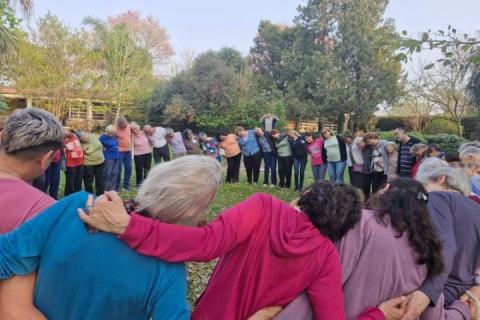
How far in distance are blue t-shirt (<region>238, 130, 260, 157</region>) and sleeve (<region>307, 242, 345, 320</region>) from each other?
10.2 metres

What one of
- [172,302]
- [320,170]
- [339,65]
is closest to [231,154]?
[320,170]

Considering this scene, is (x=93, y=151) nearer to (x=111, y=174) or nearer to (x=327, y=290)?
(x=111, y=174)

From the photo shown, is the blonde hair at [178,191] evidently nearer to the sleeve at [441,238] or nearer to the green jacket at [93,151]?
the sleeve at [441,238]

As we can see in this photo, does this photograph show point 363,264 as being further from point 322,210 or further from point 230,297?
point 230,297

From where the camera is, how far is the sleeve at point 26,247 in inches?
52.4

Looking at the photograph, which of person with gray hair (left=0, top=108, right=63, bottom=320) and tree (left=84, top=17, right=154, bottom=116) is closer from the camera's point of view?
person with gray hair (left=0, top=108, right=63, bottom=320)

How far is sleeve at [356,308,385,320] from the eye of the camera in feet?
6.33

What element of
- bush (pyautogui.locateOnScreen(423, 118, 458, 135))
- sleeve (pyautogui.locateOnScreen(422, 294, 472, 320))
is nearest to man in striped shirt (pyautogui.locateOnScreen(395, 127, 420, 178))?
sleeve (pyautogui.locateOnScreen(422, 294, 472, 320))

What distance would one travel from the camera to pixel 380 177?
29.9 ft

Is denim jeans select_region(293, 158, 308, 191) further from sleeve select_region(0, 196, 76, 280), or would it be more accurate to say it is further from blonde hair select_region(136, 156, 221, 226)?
sleeve select_region(0, 196, 76, 280)

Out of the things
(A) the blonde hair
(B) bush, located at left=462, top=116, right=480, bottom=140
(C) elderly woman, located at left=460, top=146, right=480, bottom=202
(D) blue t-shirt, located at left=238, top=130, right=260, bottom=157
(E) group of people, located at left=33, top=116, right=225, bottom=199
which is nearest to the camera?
(A) the blonde hair

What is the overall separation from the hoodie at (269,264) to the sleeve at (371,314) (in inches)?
9.0

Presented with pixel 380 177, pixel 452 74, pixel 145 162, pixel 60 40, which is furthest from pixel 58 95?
pixel 452 74

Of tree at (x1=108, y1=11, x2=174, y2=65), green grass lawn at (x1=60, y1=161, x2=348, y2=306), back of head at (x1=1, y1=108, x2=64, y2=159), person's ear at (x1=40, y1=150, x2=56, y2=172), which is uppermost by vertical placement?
tree at (x1=108, y1=11, x2=174, y2=65)
